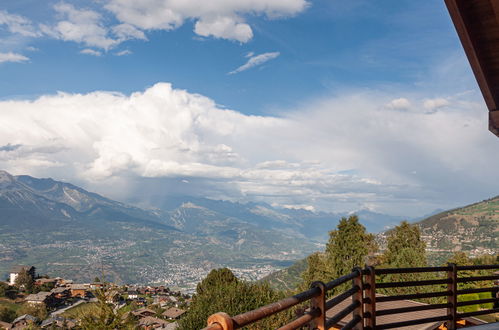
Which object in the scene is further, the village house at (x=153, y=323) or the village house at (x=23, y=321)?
the village house at (x=153, y=323)

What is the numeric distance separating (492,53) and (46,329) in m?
72.7

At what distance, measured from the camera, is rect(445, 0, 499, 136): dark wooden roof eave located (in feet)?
11.2

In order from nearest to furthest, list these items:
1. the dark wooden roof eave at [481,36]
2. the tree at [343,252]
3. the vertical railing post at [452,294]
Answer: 1. the dark wooden roof eave at [481,36]
2. the vertical railing post at [452,294]
3. the tree at [343,252]

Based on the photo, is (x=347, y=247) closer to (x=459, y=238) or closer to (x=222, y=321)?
(x=222, y=321)

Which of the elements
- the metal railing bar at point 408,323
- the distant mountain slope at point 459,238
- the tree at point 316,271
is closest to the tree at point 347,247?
the tree at point 316,271

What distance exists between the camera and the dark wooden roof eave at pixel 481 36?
3412 millimetres

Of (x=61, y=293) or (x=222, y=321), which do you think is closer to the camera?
(x=222, y=321)

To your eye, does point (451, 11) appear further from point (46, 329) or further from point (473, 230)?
point (473, 230)

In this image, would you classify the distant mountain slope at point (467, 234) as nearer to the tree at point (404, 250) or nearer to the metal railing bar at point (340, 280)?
the tree at point (404, 250)

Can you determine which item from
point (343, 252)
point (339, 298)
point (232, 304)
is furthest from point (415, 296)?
point (343, 252)

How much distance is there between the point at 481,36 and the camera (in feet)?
12.5

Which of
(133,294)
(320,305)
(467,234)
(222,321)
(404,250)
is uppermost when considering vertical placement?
(222,321)

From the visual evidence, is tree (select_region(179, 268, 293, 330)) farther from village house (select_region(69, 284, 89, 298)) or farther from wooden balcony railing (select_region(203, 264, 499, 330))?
village house (select_region(69, 284, 89, 298))

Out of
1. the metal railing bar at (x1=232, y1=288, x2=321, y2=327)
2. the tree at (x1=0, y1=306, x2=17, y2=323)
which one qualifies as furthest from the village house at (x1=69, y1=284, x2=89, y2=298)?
the metal railing bar at (x1=232, y1=288, x2=321, y2=327)
